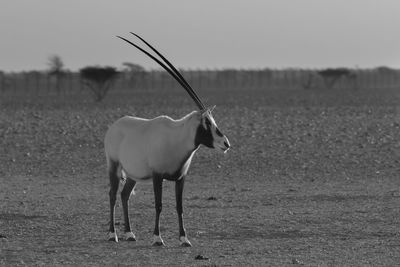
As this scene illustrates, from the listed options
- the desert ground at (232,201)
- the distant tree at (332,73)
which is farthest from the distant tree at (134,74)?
the desert ground at (232,201)

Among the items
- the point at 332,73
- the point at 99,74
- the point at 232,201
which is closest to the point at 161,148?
the point at 232,201

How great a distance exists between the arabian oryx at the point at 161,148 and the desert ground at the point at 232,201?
531mm

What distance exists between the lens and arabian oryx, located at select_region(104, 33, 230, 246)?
36.6 ft

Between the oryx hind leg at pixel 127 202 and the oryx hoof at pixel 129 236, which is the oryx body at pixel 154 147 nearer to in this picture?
the oryx hind leg at pixel 127 202

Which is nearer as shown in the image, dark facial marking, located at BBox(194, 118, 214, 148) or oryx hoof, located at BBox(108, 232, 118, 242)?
dark facial marking, located at BBox(194, 118, 214, 148)

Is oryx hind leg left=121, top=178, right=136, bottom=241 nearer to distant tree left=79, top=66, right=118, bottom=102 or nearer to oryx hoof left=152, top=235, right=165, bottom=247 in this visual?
oryx hoof left=152, top=235, right=165, bottom=247

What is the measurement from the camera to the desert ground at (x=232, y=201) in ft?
34.9

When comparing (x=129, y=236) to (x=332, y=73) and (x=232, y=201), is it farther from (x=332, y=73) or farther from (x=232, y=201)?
(x=332, y=73)

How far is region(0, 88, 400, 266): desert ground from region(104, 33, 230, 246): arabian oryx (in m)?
0.53

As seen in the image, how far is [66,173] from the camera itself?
20.7 m

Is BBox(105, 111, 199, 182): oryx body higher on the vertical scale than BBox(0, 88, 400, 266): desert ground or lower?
higher

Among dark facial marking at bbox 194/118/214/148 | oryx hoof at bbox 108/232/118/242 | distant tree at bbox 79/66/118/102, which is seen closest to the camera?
dark facial marking at bbox 194/118/214/148

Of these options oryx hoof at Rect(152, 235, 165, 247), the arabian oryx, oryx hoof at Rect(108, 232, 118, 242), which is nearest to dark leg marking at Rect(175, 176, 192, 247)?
the arabian oryx

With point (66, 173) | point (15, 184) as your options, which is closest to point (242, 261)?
point (15, 184)
